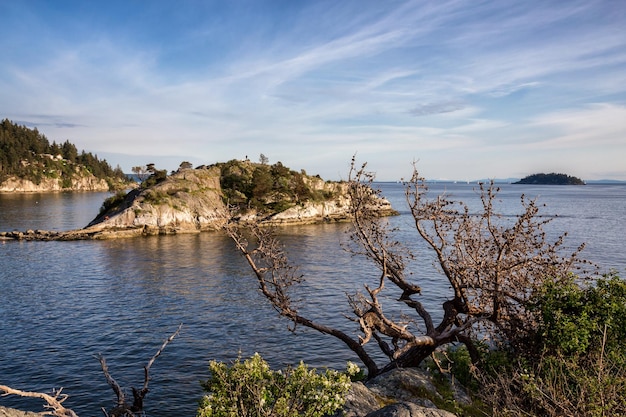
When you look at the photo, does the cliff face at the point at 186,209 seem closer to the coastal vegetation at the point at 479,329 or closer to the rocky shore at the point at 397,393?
the coastal vegetation at the point at 479,329

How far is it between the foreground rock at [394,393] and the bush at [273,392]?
1.05 metres

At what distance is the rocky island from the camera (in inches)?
3191

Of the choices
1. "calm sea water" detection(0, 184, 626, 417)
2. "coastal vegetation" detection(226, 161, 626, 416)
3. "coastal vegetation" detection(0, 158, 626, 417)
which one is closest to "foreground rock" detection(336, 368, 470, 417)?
"coastal vegetation" detection(0, 158, 626, 417)

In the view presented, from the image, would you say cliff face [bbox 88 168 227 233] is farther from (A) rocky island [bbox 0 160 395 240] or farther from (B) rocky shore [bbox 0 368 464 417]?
(B) rocky shore [bbox 0 368 464 417]

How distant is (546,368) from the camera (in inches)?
639

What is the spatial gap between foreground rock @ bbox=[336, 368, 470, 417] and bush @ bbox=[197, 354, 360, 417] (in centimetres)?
105

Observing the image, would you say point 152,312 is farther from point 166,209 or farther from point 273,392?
point 166,209

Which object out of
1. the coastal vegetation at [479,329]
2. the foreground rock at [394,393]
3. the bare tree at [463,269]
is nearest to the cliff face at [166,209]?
the bare tree at [463,269]

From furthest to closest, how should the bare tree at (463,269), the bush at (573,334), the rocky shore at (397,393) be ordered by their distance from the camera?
the bare tree at (463,269)
the bush at (573,334)
the rocky shore at (397,393)

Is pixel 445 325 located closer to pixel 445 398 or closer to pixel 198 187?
pixel 445 398

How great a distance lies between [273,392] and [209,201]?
85.8 m

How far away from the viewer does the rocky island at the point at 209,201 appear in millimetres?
81062

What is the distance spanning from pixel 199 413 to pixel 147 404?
12751 mm

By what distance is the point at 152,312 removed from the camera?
37.2 meters
